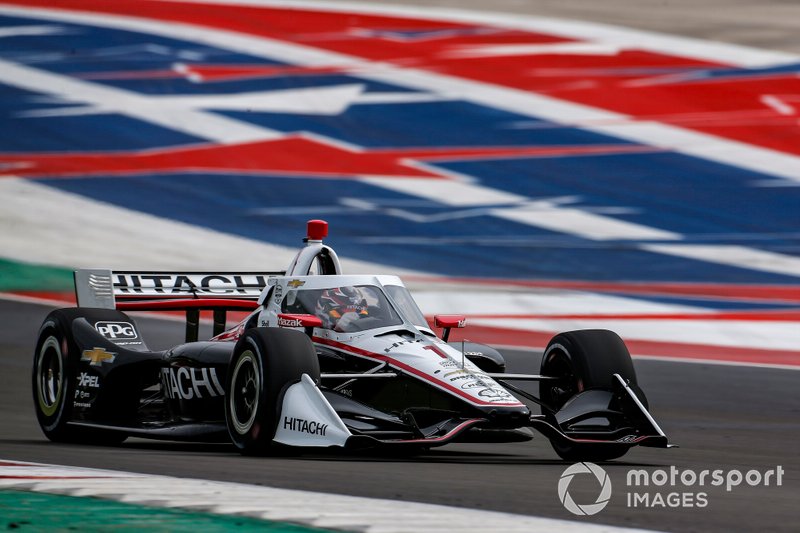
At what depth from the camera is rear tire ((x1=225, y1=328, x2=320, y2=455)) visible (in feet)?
27.2

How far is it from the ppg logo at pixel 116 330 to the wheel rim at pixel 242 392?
74.8 inches

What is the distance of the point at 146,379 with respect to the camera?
34.0ft

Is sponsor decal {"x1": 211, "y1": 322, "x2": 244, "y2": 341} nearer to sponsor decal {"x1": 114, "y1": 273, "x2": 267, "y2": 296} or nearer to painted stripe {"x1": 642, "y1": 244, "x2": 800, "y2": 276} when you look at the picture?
sponsor decal {"x1": 114, "y1": 273, "x2": 267, "y2": 296}

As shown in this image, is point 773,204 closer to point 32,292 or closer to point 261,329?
point 32,292

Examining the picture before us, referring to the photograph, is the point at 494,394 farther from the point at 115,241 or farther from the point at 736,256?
the point at 115,241

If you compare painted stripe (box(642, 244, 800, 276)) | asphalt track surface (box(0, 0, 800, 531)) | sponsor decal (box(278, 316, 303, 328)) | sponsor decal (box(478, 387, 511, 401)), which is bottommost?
asphalt track surface (box(0, 0, 800, 531))

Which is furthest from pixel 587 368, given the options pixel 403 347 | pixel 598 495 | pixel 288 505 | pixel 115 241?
pixel 115 241

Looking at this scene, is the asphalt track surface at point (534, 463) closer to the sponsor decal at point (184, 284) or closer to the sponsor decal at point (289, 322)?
the sponsor decal at point (289, 322)

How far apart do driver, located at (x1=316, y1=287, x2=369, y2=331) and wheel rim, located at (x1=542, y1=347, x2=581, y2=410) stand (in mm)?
1335

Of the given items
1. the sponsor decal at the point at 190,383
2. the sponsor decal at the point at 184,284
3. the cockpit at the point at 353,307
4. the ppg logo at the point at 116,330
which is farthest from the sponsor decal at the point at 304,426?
the sponsor decal at the point at 184,284

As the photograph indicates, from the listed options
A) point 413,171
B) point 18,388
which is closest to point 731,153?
point 413,171

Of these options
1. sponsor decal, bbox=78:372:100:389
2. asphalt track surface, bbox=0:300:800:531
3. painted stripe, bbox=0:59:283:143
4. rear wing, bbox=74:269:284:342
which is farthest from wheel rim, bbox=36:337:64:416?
painted stripe, bbox=0:59:283:143

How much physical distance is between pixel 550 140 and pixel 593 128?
0.92m

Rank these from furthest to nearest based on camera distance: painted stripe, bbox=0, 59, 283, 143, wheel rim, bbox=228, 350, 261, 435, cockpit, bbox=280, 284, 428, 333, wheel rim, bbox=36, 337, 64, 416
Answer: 1. painted stripe, bbox=0, 59, 283, 143
2. wheel rim, bbox=36, 337, 64, 416
3. cockpit, bbox=280, 284, 428, 333
4. wheel rim, bbox=228, 350, 261, 435
